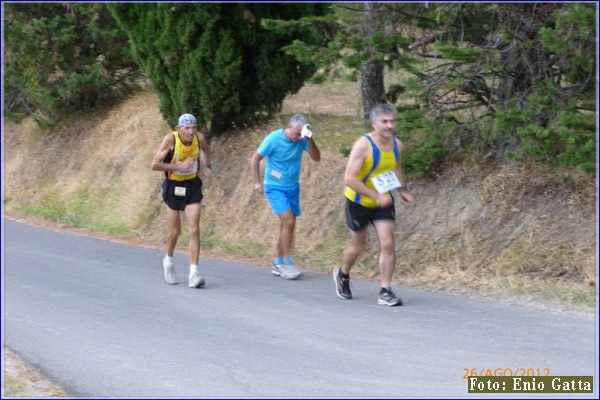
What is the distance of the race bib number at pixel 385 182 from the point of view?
893 cm

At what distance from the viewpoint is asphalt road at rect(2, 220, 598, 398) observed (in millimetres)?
6711

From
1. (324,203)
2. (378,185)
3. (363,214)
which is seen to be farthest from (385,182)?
(324,203)

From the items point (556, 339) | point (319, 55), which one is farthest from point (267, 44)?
point (556, 339)

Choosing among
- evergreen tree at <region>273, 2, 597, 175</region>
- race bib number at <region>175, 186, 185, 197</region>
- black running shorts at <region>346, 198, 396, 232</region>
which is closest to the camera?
black running shorts at <region>346, 198, 396, 232</region>

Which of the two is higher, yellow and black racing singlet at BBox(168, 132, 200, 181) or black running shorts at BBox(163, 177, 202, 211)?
yellow and black racing singlet at BBox(168, 132, 200, 181)

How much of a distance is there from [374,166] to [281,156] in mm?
1993

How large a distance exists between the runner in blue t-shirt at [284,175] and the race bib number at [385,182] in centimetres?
181

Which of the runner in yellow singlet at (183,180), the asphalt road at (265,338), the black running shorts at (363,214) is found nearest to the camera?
the asphalt road at (265,338)

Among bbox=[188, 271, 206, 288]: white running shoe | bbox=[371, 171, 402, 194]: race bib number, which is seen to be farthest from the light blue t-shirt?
bbox=[371, 171, 402, 194]: race bib number

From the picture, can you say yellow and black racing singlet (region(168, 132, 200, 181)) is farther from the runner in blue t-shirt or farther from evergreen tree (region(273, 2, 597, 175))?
evergreen tree (region(273, 2, 597, 175))

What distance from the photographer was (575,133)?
9.52m

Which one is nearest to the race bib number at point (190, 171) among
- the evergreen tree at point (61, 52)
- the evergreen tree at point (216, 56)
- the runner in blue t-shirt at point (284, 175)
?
the runner in blue t-shirt at point (284, 175)

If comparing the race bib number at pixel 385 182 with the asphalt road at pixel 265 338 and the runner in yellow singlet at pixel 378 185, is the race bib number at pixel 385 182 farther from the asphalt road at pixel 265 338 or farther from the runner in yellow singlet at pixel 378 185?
the asphalt road at pixel 265 338

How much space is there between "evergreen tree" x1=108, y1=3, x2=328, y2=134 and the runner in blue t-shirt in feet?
13.4
